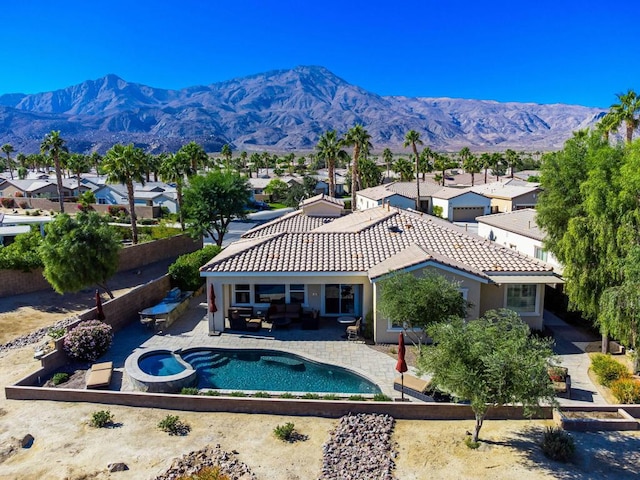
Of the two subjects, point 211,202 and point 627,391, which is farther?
point 211,202

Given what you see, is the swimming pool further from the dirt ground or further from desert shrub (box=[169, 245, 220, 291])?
desert shrub (box=[169, 245, 220, 291])

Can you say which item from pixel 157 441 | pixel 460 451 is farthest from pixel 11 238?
pixel 460 451

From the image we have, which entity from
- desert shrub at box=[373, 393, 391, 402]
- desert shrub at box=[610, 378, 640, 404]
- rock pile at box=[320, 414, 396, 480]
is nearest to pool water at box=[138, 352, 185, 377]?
rock pile at box=[320, 414, 396, 480]

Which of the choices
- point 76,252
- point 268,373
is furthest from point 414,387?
point 76,252

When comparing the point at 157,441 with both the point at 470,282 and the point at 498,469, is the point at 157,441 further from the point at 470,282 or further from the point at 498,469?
the point at 470,282

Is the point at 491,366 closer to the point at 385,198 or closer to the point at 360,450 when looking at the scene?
the point at 360,450
